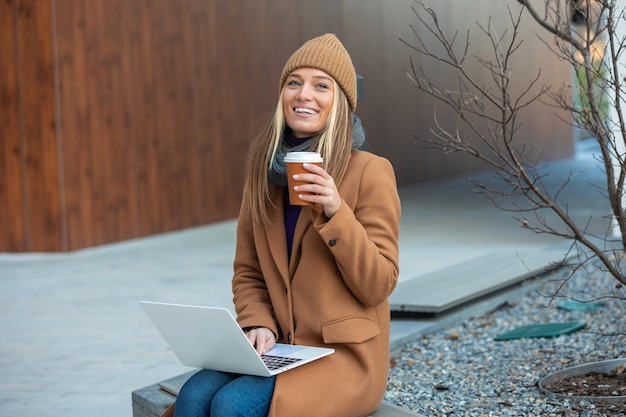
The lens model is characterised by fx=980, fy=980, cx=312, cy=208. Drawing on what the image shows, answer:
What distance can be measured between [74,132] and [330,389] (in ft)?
22.3

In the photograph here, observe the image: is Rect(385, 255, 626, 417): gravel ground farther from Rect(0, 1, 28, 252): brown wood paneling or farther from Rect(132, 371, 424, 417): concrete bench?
Rect(0, 1, 28, 252): brown wood paneling

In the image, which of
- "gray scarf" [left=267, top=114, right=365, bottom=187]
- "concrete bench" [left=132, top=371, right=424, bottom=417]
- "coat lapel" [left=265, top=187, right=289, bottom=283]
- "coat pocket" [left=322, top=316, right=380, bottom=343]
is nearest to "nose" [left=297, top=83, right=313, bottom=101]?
"gray scarf" [left=267, top=114, right=365, bottom=187]

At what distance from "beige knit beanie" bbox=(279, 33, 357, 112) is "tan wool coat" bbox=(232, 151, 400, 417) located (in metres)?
0.21

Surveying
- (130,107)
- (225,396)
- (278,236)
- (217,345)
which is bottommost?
(225,396)

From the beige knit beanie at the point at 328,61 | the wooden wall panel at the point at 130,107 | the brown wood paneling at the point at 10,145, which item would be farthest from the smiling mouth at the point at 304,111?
the brown wood paneling at the point at 10,145

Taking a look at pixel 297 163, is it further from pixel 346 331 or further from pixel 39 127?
pixel 39 127

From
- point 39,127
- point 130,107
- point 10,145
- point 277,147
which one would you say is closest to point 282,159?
point 277,147

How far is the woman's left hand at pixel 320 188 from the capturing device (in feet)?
7.71

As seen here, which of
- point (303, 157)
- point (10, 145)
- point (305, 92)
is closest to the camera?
point (303, 157)

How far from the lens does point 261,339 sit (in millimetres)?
2643

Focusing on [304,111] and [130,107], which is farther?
[130,107]

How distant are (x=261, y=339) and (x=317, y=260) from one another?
10.3 inches

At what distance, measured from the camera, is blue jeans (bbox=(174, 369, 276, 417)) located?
2.39 m

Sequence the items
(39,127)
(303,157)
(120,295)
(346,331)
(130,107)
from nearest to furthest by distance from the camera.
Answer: (303,157), (346,331), (120,295), (39,127), (130,107)
